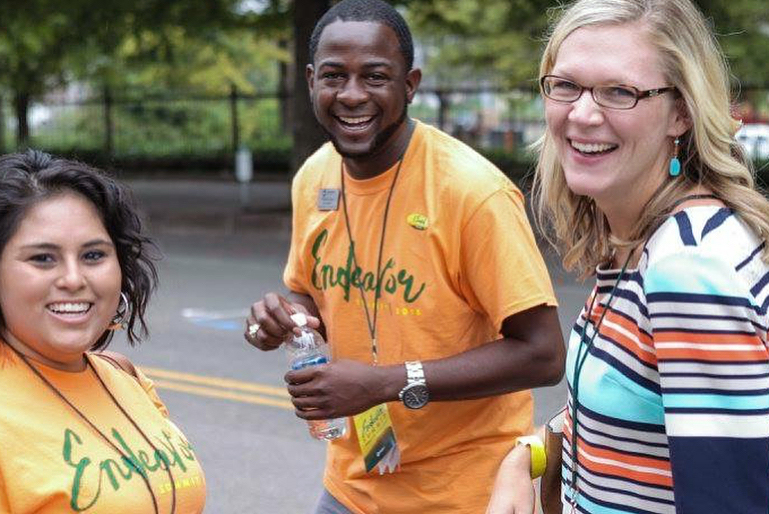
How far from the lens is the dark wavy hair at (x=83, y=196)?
2.32m

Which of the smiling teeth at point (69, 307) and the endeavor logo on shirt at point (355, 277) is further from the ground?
the smiling teeth at point (69, 307)

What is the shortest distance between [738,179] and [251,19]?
617 inches

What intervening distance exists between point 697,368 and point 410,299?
49.1 inches

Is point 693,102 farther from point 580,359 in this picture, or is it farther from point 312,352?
point 312,352

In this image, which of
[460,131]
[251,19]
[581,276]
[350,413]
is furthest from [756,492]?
[460,131]

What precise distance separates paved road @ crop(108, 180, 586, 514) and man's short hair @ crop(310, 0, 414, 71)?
1799 millimetres

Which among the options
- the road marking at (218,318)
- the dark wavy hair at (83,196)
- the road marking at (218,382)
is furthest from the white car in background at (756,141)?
the dark wavy hair at (83,196)

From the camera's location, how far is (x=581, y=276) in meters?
2.38

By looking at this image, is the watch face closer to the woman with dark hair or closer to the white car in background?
the woman with dark hair

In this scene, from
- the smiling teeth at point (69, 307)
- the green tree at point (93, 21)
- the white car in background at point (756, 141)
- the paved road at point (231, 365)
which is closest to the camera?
the smiling teeth at point (69, 307)

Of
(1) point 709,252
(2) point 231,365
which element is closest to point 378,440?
(1) point 709,252

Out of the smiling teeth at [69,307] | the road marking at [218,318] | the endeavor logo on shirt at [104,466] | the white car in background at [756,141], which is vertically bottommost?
the white car in background at [756,141]

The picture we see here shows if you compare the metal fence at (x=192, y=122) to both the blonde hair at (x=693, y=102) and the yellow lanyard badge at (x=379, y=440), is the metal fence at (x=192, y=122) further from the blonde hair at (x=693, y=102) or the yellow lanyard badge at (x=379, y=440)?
the blonde hair at (x=693, y=102)

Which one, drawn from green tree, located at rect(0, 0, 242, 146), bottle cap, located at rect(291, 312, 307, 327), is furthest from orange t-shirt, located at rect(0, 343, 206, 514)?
green tree, located at rect(0, 0, 242, 146)
